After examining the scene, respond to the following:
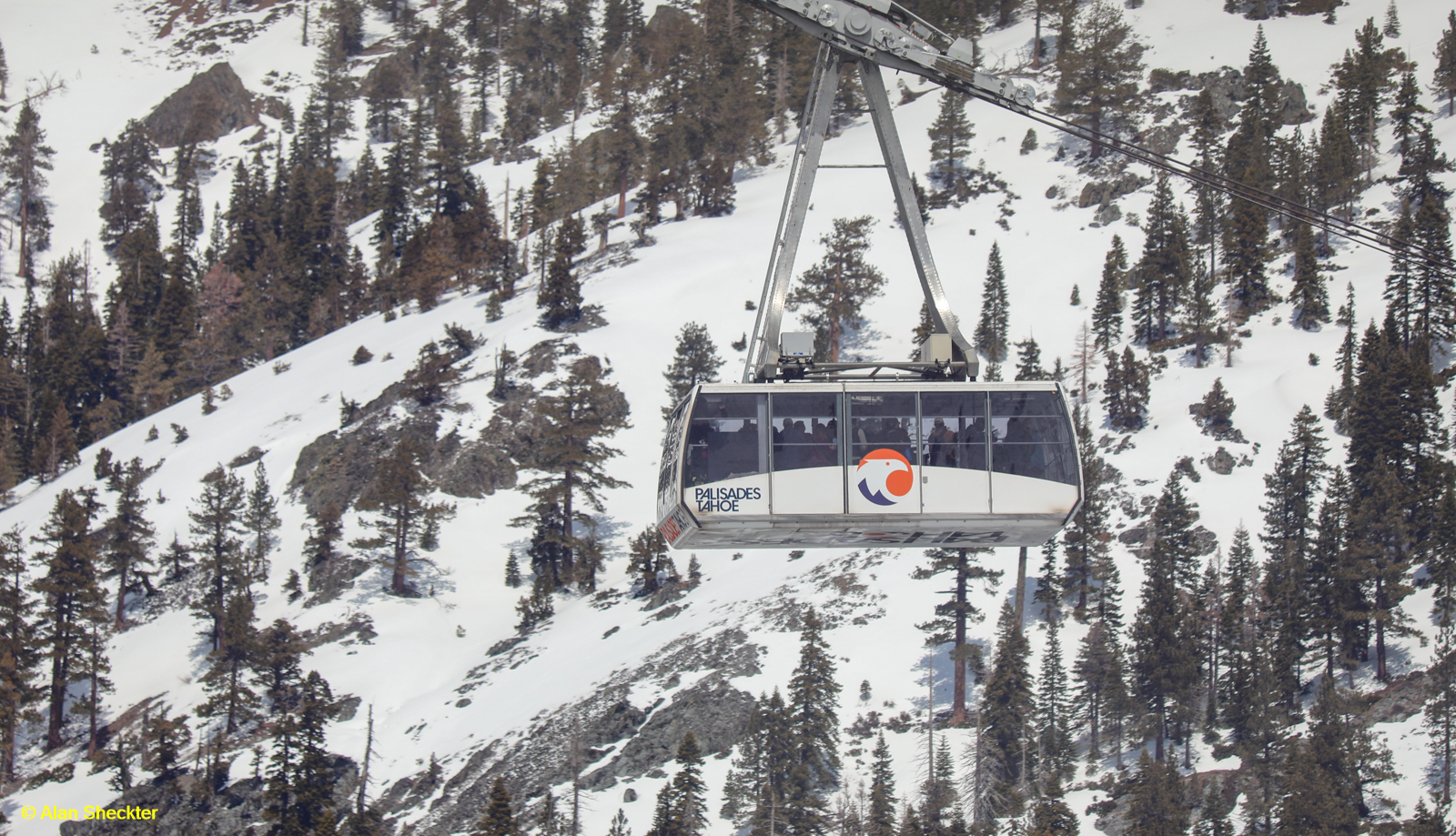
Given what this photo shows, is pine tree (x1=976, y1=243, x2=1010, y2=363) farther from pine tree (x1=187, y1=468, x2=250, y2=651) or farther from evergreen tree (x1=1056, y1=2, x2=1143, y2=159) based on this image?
pine tree (x1=187, y1=468, x2=250, y2=651)

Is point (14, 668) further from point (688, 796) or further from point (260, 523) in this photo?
point (688, 796)

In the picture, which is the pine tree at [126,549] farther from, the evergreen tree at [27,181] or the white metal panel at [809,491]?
the evergreen tree at [27,181]

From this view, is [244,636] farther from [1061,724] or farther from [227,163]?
[227,163]

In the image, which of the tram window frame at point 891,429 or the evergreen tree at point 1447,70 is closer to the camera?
the tram window frame at point 891,429

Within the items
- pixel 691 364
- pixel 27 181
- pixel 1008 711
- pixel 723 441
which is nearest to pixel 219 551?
pixel 691 364

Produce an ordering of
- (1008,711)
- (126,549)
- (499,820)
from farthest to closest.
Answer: (126,549), (1008,711), (499,820)

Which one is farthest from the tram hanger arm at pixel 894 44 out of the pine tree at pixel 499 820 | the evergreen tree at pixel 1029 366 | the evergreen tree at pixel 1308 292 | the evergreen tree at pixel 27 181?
the evergreen tree at pixel 27 181

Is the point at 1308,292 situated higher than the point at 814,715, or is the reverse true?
the point at 1308,292
